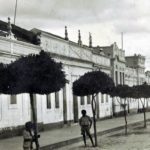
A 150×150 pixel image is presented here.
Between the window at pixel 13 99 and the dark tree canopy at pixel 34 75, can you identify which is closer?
the dark tree canopy at pixel 34 75

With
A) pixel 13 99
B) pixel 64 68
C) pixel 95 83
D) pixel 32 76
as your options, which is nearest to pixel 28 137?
pixel 32 76

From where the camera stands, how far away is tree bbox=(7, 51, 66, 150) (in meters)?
15.9

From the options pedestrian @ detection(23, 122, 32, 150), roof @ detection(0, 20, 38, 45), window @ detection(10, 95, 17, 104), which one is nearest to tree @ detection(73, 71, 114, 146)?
window @ detection(10, 95, 17, 104)

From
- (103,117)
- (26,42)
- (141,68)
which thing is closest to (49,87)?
(26,42)

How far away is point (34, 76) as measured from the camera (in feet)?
52.5

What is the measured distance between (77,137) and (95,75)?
4280 millimetres

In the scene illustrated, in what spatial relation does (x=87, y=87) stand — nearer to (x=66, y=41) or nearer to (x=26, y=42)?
(x=26, y=42)

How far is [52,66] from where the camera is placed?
1641cm

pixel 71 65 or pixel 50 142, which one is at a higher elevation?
pixel 71 65

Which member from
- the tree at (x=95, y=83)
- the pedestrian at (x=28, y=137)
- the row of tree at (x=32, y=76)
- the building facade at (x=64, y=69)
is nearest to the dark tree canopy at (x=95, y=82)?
the tree at (x=95, y=83)

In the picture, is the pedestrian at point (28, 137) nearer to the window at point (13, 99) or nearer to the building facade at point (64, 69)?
the building facade at point (64, 69)

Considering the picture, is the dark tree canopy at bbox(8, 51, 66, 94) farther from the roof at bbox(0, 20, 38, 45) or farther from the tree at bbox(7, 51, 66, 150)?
the roof at bbox(0, 20, 38, 45)

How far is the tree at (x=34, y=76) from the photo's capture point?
1593 cm

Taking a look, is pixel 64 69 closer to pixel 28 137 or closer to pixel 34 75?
pixel 34 75
